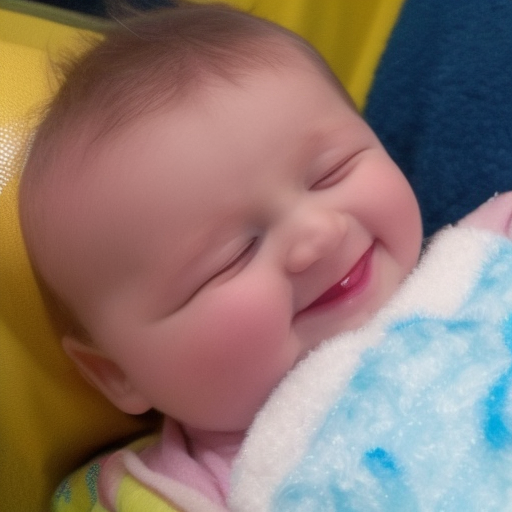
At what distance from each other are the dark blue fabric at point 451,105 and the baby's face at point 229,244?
242 mm

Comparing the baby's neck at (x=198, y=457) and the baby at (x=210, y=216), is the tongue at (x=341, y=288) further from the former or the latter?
the baby's neck at (x=198, y=457)

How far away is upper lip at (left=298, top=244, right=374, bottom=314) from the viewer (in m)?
0.70

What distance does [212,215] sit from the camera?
0.66 metres

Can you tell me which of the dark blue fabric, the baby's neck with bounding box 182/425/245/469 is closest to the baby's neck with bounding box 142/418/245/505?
the baby's neck with bounding box 182/425/245/469

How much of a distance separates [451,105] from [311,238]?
15.1 inches

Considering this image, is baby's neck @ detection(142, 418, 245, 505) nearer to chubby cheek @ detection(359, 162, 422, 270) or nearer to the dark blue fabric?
chubby cheek @ detection(359, 162, 422, 270)

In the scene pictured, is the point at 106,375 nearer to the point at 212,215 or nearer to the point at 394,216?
the point at 212,215

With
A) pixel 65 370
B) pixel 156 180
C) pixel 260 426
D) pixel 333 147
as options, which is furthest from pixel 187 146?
pixel 65 370

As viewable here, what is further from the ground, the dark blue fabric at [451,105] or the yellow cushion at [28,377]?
the dark blue fabric at [451,105]

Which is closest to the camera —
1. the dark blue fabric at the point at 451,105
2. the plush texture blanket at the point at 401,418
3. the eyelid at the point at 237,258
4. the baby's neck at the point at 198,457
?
the plush texture blanket at the point at 401,418

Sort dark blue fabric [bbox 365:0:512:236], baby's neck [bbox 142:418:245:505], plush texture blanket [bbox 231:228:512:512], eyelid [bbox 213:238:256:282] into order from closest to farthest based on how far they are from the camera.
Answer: plush texture blanket [bbox 231:228:512:512], eyelid [bbox 213:238:256:282], baby's neck [bbox 142:418:245:505], dark blue fabric [bbox 365:0:512:236]

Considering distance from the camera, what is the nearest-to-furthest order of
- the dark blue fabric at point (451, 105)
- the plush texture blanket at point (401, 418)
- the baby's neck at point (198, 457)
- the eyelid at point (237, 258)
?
1. the plush texture blanket at point (401, 418)
2. the eyelid at point (237, 258)
3. the baby's neck at point (198, 457)
4. the dark blue fabric at point (451, 105)

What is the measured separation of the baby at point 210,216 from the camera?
2.17 ft

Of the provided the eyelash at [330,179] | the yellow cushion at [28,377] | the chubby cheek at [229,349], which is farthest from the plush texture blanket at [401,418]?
the yellow cushion at [28,377]
